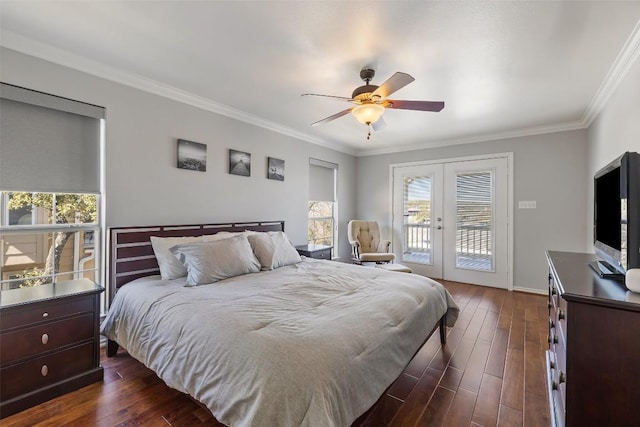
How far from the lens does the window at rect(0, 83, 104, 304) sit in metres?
2.14

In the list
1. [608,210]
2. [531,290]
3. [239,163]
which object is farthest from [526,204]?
[239,163]

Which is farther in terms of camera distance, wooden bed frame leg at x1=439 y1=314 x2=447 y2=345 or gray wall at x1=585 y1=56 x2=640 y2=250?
wooden bed frame leg at x1=439 y1=314 x2=447 y2=345

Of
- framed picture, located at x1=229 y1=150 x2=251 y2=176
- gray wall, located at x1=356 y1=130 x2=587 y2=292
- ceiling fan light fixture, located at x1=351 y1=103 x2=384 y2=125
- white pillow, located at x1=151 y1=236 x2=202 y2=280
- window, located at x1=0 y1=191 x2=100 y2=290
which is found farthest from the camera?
gray wall, located at x1=356 y1=130 x2=587 y2=292

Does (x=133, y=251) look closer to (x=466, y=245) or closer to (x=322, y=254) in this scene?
(x=322, y=254)

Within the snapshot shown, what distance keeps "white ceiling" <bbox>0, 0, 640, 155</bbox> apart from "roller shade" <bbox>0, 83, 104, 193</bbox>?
0.38 meters

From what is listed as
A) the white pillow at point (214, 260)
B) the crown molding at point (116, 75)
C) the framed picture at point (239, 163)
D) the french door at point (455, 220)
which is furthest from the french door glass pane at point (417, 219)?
the white pillow at point (214, 260)

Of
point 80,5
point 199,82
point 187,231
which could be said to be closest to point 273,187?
point 187,231

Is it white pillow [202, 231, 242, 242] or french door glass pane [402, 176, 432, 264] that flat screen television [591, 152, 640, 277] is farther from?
french door glass pane [402, 176, 432, 264]

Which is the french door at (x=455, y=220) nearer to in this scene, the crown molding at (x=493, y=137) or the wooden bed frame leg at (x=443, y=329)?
the crown molding at (x=493, y=137)

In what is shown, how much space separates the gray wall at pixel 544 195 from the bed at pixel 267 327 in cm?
264

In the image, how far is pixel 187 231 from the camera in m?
3.08

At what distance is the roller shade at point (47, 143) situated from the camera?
83.0 inches

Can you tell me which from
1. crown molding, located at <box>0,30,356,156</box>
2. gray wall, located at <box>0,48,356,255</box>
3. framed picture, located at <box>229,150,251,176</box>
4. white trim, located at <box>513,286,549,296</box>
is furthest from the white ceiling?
white trim, located at <box>513,286,549,296</box>

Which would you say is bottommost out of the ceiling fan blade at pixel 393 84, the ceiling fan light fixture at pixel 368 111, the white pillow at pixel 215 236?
the white pillow at pixel 215 236
